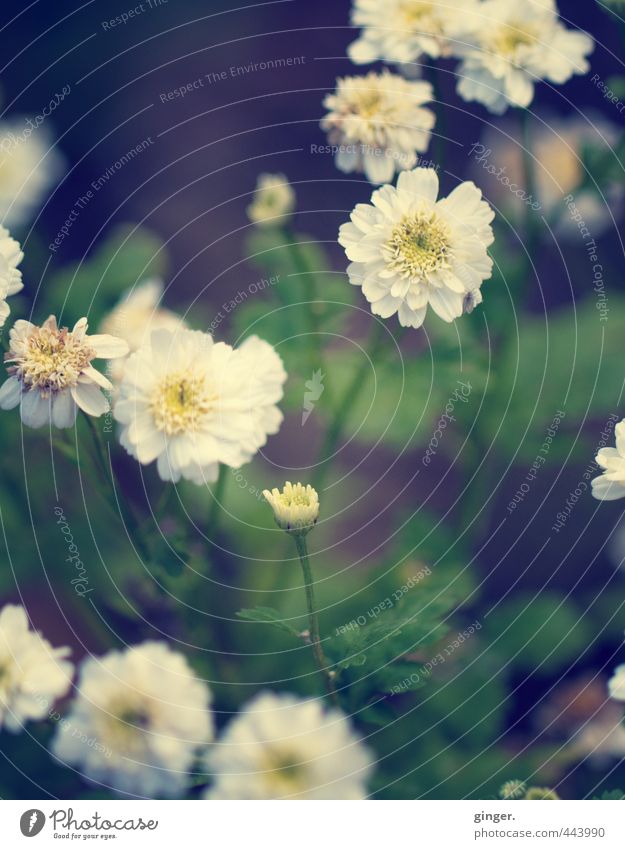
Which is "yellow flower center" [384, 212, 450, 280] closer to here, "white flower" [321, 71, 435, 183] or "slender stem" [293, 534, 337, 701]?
"white flower" [321, 71, 435, 183]

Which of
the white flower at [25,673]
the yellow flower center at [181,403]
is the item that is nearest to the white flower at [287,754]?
the white flower at [25,673]

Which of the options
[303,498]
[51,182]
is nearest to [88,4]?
[51,182]

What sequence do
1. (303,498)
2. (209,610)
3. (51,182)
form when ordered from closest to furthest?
(303,498) < (209,610) < (51,182)

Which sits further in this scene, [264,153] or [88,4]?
[264,153]

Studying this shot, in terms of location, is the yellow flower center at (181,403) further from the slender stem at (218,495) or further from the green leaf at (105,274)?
the green leaf at (105,274)

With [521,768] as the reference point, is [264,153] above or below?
above
